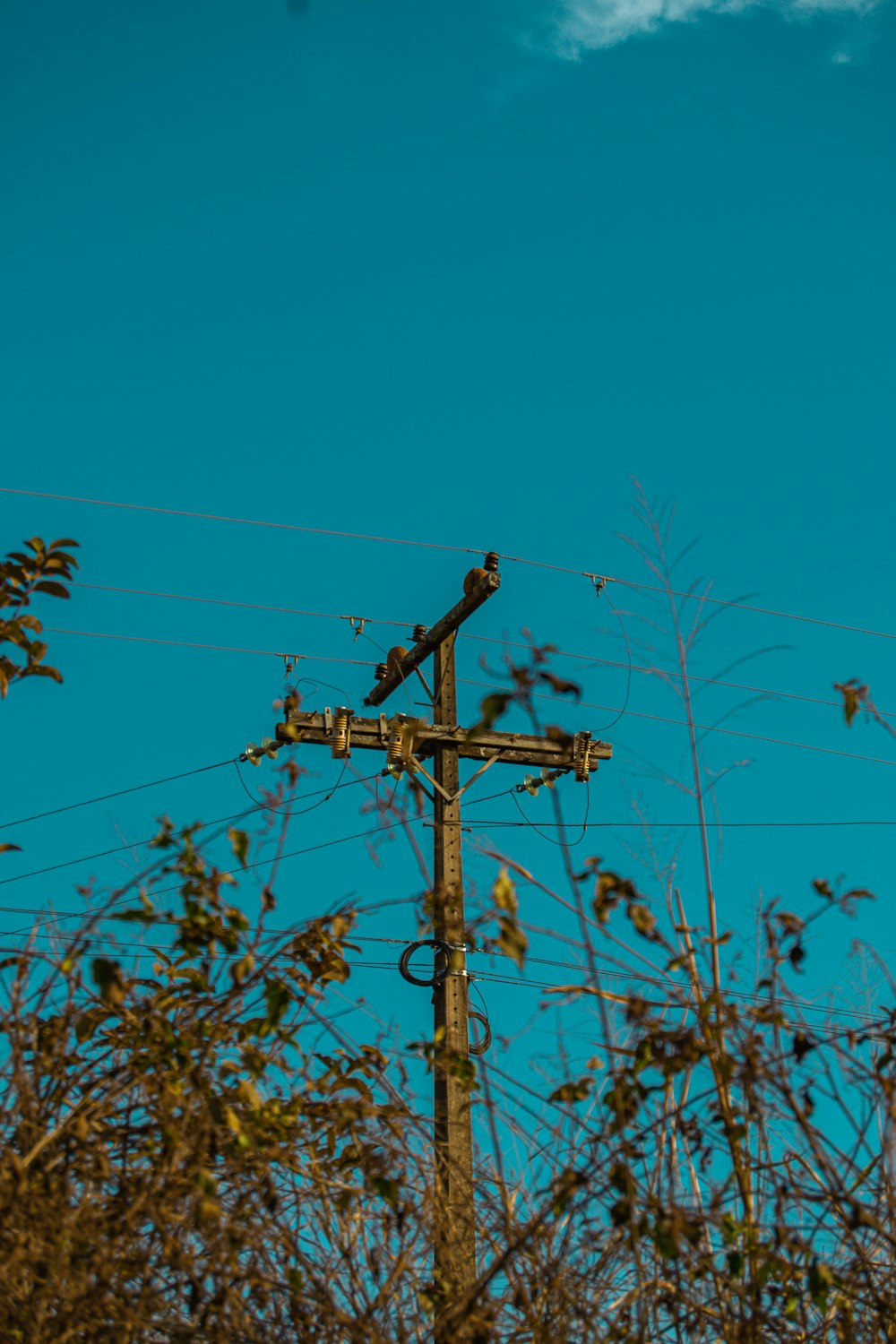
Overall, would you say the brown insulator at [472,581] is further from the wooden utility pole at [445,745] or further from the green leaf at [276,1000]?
the green leaf at [276,1000]

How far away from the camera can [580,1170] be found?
3.35 m

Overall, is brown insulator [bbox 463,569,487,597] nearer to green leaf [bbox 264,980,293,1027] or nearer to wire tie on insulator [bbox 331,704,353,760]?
wire tie on insulator [bbox 331,704,353,760]

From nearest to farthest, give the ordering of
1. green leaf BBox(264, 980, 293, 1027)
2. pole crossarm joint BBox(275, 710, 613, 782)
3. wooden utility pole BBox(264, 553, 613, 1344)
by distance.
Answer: green leaf BBox(264, 980, 293, 1027) < wooden utility pole BBox(264, 553, 613, 1344) < pole crossarm joint BBox(275, 710, 613, 782)

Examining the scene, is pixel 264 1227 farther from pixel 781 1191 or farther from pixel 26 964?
pixel 781 1191

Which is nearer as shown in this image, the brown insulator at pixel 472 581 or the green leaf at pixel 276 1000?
the green leaf at pixel 276 1000

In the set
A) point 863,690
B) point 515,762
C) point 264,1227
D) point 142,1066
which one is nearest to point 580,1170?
point 264,1227

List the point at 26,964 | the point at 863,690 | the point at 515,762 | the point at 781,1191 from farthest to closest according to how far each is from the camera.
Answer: the point at 515,762
the point at 863,690
the point at 26,964
the point at 781,1191

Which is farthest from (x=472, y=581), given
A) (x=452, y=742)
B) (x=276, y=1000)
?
(x=276, y=1000)

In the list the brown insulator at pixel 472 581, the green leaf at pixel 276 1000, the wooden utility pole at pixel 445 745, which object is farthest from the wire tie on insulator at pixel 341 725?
the green leaf at pixel 276 1000

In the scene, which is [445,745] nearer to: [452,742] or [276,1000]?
[452,742]

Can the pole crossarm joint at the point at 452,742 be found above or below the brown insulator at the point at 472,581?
below

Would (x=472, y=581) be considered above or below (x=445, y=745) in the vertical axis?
above

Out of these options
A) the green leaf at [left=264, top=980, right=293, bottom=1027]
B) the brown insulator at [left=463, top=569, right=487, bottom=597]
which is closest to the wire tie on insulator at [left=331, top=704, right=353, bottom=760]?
the brown insulator at [left=463, top=569, right=487, bottom=597]

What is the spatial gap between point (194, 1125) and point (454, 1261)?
0.88m
